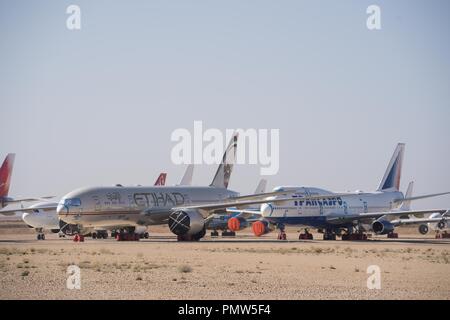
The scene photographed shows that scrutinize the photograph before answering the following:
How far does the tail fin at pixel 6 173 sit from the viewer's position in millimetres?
75125

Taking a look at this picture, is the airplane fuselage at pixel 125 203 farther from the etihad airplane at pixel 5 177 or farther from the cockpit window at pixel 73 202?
the etihad airplane at pixel 5 177

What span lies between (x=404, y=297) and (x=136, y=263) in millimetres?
13454

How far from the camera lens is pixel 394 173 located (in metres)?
71.6

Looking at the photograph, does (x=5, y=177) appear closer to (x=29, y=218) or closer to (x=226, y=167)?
(x=29, y=218)

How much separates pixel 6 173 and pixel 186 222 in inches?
1185

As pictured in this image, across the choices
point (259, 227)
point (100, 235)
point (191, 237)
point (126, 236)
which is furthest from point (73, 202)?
point (259, 227)

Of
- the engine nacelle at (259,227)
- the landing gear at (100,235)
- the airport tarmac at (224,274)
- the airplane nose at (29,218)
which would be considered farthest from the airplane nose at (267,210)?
the airplane nose at (29,218)

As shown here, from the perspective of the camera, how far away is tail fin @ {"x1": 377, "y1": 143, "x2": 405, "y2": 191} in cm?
7094

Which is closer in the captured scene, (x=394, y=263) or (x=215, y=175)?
(x=394, y=263)

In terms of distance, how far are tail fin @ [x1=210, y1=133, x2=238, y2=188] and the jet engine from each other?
10.4 meters

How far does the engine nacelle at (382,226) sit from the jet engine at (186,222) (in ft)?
44.1

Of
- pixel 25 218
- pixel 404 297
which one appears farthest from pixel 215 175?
pixel 404 297
